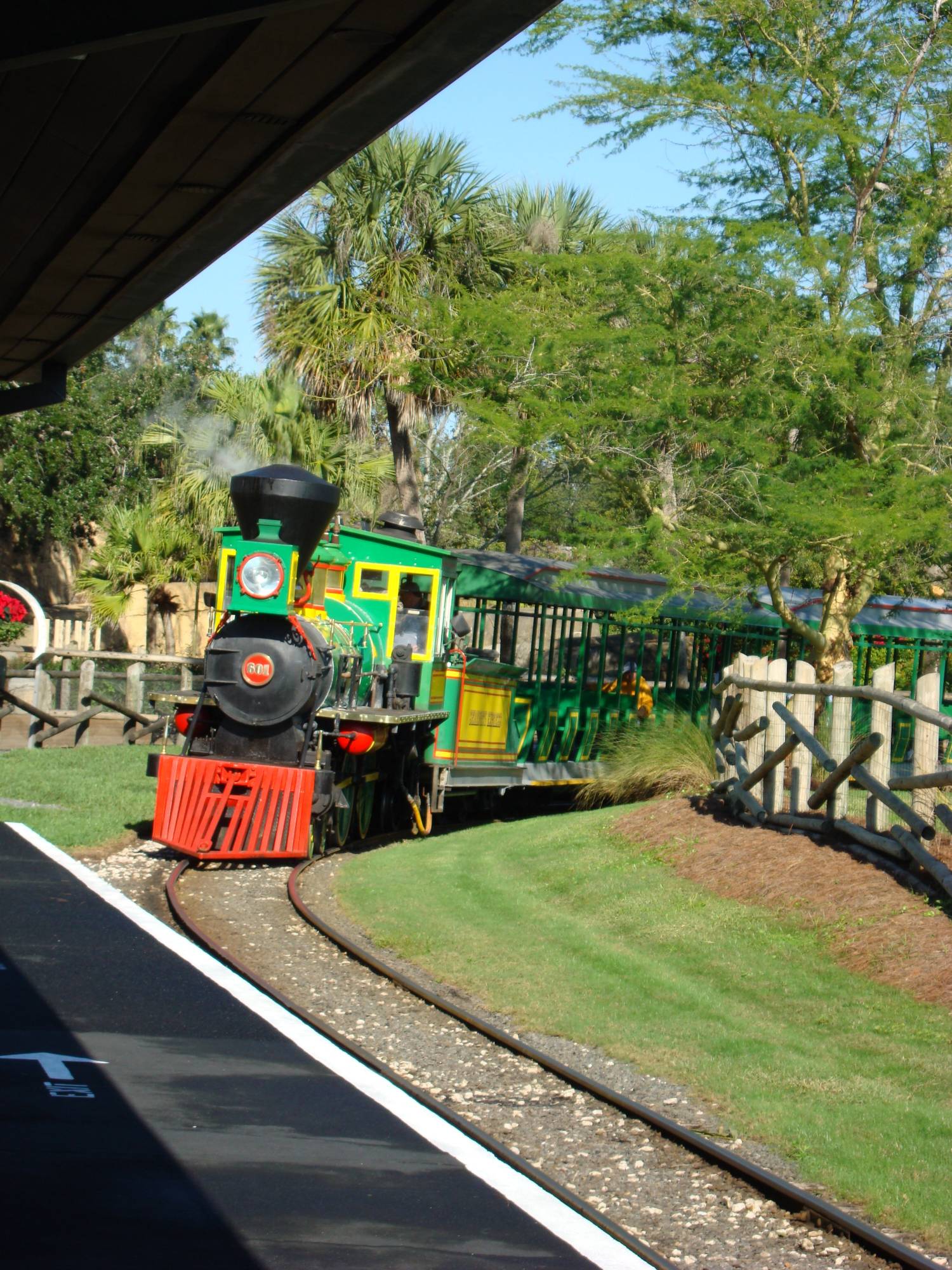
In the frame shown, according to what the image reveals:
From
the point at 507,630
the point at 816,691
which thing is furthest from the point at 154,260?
the point at 507,630

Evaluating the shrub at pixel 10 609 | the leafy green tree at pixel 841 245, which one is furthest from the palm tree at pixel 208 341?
the leafy green tree at pixel 841 245

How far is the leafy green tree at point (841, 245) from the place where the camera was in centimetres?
1362

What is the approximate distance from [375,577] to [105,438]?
22523 mm

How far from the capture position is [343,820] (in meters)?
13.8

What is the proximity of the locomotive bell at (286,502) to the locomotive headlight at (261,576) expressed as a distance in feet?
0.87

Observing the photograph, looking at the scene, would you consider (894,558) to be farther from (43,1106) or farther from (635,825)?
(43,1106)

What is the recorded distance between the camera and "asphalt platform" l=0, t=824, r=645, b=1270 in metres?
4.26

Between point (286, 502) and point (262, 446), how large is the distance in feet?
30.2

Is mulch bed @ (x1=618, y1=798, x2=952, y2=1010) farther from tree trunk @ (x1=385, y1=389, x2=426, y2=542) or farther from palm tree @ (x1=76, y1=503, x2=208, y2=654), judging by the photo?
palm tree @ (x1=76, y1=503, x2=208, y2=654)

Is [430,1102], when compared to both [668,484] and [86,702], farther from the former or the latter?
[86,702]

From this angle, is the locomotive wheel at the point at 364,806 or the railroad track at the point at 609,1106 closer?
the railroad track at the point at 609,1106

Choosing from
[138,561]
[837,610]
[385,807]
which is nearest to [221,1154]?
[385,807]

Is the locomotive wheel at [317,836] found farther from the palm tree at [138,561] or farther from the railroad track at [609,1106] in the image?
the palm tree at [138,561]

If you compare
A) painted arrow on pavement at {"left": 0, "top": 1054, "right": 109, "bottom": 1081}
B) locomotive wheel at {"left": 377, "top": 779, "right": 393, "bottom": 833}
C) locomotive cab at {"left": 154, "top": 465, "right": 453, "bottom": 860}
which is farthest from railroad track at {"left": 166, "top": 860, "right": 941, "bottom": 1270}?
locomotive wheel at {"left": 377, "top": 779, "right": 393, "bottom": 833}
